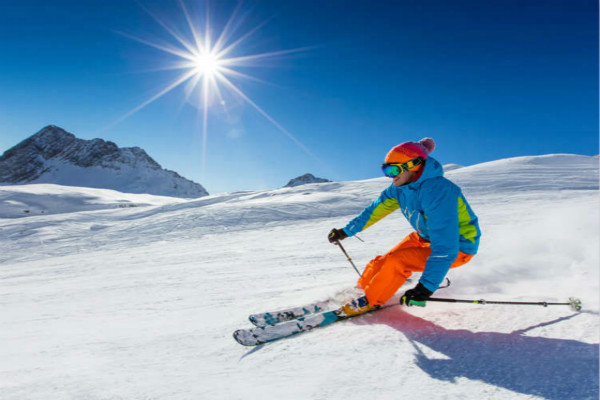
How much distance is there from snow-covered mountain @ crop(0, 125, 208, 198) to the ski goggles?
5012 inches

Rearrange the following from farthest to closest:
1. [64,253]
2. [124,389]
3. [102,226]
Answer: [102,226] < [64,253] < [124,389]

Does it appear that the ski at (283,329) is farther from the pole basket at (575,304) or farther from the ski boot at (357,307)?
the pole basket at (575,304)

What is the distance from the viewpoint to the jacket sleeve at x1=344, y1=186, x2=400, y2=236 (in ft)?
11.6

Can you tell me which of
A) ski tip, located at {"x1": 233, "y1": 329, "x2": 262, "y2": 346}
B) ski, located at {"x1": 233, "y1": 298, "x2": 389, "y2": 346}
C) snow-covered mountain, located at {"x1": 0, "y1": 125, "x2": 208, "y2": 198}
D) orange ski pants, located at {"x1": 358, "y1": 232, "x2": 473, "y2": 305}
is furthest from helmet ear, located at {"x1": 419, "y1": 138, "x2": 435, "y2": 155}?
snow-covered mountain, located at {"x1": 0, "y1": 125, "x2": 208, "y2": 198}

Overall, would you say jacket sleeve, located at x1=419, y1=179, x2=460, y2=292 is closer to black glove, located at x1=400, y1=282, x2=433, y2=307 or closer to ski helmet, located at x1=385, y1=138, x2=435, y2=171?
black glove, located at x1=400, y1=282, x2=433, y2=307

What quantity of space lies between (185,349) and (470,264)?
12.2 feet

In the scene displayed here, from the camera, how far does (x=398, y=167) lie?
2838 millimetres

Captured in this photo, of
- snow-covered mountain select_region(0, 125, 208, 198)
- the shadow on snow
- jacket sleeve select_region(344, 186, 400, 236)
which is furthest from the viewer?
snow-covered mountain select_region(0, 125, 208, 198)

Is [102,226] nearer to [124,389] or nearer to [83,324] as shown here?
[83,324]

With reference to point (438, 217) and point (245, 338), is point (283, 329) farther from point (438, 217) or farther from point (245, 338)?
point (438, 217)

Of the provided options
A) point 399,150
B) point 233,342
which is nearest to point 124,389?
point 233,342

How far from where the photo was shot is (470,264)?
4.18 meters

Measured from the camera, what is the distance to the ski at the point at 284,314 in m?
2.81

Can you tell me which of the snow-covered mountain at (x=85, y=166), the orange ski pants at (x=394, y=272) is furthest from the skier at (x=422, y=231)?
the snow-covered mountain at (x=85, y=166)
